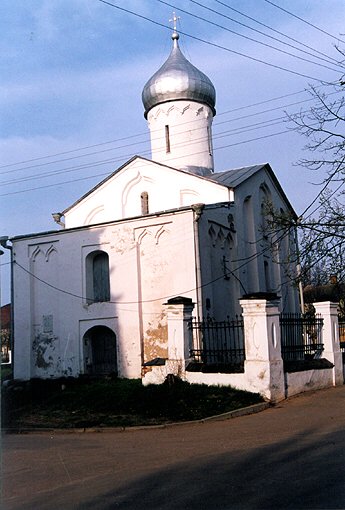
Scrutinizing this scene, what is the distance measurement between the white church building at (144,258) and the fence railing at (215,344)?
1481mm

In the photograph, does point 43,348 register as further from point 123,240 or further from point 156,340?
point 123,240

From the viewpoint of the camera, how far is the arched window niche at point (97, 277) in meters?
21.5

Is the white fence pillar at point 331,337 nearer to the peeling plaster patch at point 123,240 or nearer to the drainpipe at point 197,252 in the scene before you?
the drainpipe at point 197,252

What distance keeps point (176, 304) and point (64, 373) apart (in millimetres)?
7967

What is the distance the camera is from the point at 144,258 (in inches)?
804

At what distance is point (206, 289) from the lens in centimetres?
1934

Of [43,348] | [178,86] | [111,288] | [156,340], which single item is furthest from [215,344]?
[178,86]

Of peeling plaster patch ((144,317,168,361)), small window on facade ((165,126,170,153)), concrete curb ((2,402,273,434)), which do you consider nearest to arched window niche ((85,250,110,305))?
peeling plaster patch ((144,317,168,361))

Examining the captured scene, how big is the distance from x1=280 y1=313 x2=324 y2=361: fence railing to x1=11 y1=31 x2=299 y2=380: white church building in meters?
2.63

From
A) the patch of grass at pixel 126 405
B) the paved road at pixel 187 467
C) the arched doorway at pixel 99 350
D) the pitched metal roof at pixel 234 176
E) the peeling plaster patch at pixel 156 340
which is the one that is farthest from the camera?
the pitched metal roof at pixel 234 176

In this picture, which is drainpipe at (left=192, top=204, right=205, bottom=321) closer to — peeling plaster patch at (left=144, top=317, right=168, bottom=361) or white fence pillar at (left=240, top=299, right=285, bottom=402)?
peeling plaster patch at (left=144, top=317, right=168, bottom=361)

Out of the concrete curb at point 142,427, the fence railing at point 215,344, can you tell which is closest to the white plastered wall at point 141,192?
the fence railing at point 215,344

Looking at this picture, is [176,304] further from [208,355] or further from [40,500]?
[40,500]

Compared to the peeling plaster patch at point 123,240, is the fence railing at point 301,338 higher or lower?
lower
